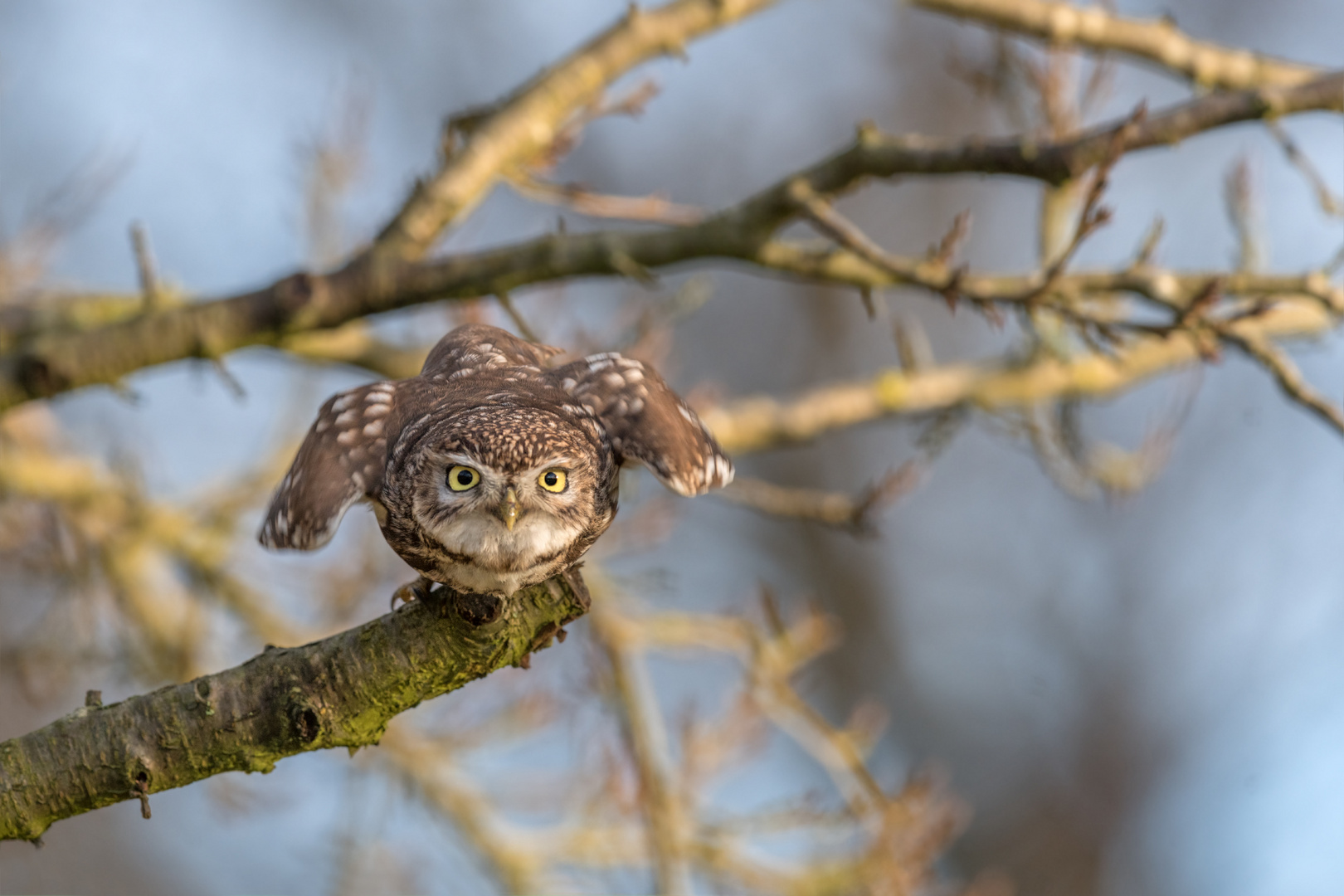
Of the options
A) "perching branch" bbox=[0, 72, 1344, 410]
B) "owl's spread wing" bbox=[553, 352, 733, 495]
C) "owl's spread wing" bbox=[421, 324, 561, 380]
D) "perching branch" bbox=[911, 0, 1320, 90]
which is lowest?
"owl's spread wing" bbox=[553, 352, 733, 495]

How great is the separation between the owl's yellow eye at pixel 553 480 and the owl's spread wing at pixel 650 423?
0.66 feet

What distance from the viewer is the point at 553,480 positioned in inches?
94.1

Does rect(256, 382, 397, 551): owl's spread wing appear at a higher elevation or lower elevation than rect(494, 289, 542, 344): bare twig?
lower

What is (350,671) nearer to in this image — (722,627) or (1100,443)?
(722,627)

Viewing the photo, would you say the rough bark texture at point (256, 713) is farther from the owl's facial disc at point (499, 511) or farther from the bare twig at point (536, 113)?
the bare twig at point (536, 113)

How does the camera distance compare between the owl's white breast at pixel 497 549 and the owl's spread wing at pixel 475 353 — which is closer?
the owl's white breast at pixel 497 549

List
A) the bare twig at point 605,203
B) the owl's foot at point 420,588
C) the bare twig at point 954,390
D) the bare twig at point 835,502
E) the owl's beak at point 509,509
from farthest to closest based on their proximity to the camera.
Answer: the bare twig at point 954,390 < the bare twig at point 835,502 < the bare twig at point 605,203 < the owl's foot at point 420,588 < the owl's beak at point 509,509

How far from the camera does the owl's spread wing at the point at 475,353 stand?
281 cm

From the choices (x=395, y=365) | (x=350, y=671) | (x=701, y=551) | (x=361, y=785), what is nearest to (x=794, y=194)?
(x=395, y=365)

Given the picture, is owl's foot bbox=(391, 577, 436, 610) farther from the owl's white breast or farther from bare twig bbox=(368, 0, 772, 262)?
bare twig bbox=(368, 0, 772, 262)

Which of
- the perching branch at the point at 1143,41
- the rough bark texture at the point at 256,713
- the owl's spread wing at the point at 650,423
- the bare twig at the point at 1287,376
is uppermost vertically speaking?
the perching branch at the point at 1143,41

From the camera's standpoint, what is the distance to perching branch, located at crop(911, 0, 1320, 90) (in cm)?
488

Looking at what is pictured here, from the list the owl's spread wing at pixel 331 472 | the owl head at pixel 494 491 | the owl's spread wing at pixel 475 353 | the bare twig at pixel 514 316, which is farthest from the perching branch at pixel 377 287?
the owl head at pixel 494 491

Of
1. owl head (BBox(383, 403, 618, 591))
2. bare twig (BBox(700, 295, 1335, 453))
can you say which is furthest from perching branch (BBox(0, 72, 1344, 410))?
owl head (BBox(383, 403, 618, 591))
